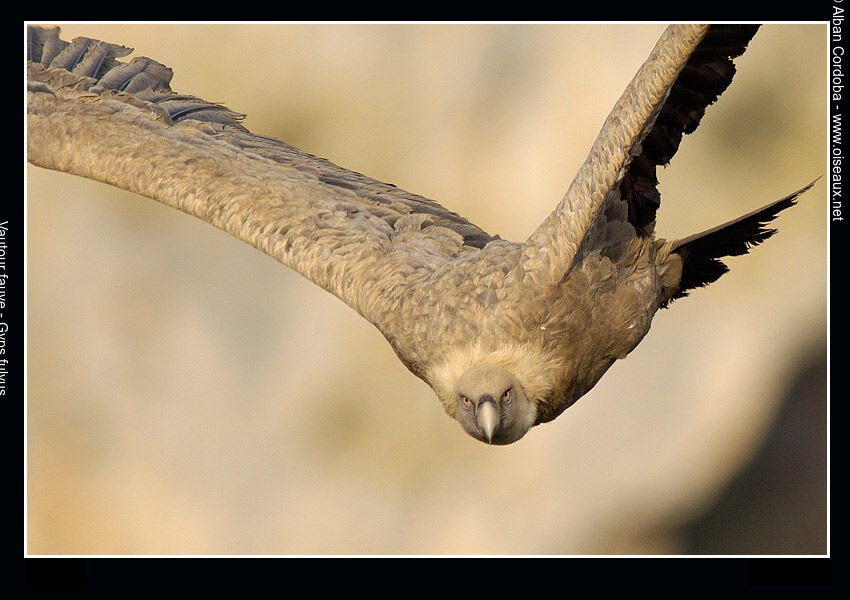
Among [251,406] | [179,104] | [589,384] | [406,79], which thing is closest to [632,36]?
[406,79]

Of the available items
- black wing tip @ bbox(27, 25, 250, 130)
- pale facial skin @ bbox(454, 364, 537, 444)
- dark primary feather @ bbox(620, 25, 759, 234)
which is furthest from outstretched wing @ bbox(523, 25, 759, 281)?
black wing tip @ bbox(27, 25, 250, 130)

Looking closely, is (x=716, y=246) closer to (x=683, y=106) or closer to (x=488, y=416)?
(x=683, y=106)

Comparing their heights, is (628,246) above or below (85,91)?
below

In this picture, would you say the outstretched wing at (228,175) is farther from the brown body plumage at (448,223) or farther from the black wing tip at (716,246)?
the black wing tip at (716,246)

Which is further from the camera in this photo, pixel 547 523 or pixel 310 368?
pixel 310 368

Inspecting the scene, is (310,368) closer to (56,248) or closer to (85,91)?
(56,248)

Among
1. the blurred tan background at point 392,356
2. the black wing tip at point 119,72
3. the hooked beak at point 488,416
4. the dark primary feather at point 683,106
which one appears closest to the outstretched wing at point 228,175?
the black wing tip at point 119,72
